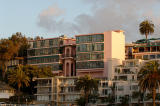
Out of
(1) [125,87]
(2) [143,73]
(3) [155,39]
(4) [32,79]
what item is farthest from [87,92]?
(3) [155,39]

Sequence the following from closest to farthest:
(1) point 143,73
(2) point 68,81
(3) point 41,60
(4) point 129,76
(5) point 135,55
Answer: (1) point 143,73 → (4) point 129,76 → (2) point 68,81 → (5) point 135,55 → (3) point 41,60

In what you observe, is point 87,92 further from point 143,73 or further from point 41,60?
point 41,60

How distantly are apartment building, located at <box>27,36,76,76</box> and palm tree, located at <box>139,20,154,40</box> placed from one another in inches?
1046

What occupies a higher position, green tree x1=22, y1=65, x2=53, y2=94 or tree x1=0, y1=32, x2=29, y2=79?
tree x1=0, y1=32, x2=29, y2=79

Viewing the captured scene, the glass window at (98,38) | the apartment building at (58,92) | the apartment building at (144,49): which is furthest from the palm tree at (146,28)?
the apartment building at (58,92)

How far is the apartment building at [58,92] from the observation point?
446 feet

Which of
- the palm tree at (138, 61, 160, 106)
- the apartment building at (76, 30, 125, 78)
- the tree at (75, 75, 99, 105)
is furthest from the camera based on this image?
the apartment building at (76, 30, 125, 78)

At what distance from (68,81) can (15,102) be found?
62.2ft

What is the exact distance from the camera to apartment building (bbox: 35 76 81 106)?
5349 inches

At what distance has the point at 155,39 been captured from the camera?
497 feet

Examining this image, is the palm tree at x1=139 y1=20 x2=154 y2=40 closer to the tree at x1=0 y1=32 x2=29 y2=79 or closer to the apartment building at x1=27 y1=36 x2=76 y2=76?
the apartment building at x1=27 y1=36 x2=76 y2=76

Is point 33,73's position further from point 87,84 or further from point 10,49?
point 87,84

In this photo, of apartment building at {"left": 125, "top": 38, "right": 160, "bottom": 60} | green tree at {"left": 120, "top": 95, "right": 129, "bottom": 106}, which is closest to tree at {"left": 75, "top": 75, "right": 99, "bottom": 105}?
green tree at {"left": 120, "top": 95, "right": 129, "bottom": 106}

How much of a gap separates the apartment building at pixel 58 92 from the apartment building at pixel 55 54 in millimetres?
14135
